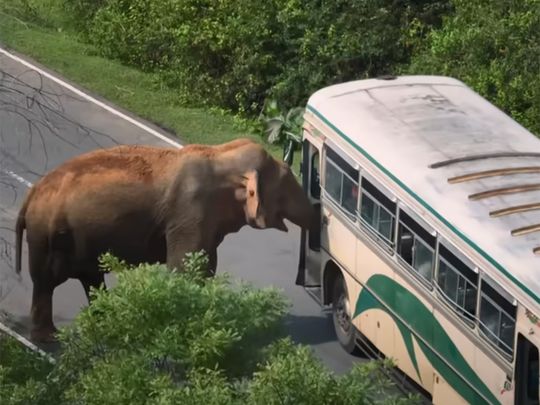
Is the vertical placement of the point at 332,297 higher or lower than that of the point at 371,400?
lower

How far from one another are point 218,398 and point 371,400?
1080 millimetres

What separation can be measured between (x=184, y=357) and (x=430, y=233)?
15.7 ft

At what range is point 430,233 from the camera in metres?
14.0

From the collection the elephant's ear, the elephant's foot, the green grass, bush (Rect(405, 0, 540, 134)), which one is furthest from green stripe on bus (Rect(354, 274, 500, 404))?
the green grass

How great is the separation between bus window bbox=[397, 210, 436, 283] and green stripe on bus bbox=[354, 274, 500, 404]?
277 millimetres

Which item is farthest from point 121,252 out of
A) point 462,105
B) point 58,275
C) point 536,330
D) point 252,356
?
point 252,356

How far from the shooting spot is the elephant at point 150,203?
51.0 feet

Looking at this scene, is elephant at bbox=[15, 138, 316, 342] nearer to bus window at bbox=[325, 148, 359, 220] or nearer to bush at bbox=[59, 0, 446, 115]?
bus window at bbox=[325, 148, 359, 220]

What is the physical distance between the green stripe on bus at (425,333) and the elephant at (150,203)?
1.44m

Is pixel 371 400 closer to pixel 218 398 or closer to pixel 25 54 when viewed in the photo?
pixel 218 398

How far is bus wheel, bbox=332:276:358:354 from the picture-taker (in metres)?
16.0

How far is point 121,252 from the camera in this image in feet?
51.3

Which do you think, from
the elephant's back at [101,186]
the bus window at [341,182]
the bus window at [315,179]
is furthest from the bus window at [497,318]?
the elephant's back at [101,186]

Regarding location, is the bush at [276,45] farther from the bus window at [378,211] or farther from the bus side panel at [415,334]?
the bus side panel at [415,334]
